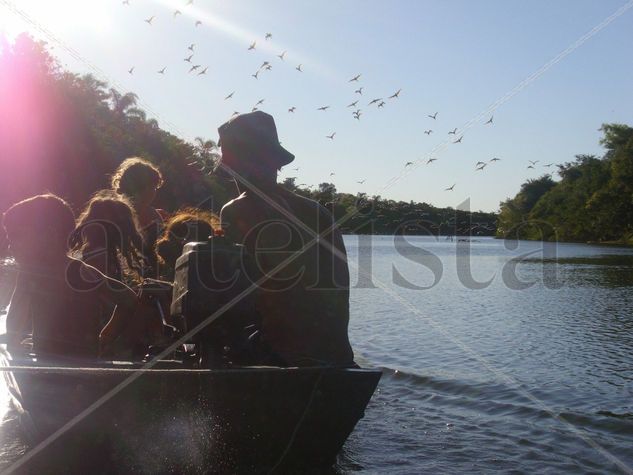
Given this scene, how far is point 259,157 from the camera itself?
17.2ft

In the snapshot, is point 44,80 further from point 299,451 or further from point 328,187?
point 299,451

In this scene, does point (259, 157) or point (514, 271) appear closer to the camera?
point (259, 157)

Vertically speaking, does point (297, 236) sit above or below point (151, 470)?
above

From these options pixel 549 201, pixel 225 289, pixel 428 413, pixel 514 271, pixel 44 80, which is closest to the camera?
pixel 225 289

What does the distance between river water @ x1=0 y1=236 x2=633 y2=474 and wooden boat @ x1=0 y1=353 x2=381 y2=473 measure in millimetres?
1572

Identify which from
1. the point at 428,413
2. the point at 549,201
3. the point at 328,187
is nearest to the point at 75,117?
the point at 328,187

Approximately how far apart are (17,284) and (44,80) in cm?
4199

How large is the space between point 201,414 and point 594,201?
96.4m

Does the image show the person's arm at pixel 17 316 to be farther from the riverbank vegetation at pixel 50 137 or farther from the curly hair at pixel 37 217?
the riverbank vegetation at pixel 50 137

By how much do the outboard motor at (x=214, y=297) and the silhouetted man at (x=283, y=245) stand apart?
0.31m

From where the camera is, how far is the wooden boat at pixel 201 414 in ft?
15.5

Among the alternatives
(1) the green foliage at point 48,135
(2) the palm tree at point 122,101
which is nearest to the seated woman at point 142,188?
(1) the green foliage at point 48,135

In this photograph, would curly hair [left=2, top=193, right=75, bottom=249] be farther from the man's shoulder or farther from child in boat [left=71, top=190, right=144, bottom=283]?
the man's shoulder

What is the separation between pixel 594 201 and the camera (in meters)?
93.2
